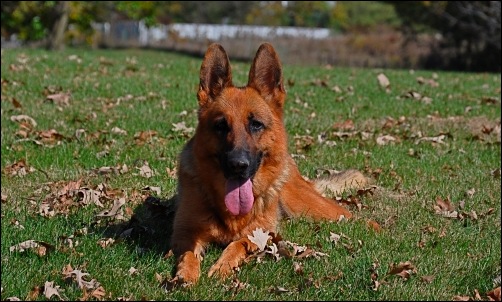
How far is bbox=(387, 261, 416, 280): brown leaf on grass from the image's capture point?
16.0 feet

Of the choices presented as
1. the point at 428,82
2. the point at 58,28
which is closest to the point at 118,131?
the point at 428,82

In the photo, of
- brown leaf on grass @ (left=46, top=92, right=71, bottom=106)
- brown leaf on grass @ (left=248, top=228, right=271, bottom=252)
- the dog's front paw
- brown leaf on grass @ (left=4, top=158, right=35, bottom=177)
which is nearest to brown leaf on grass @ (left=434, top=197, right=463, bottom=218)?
brown leaf on grass @ (left=248, top=228, right=271, bottom=252)

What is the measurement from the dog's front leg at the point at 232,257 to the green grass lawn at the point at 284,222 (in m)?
0.10

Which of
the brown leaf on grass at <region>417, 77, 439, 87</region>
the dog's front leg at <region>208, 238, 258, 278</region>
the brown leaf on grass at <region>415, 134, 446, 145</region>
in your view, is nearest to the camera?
the dog's front leg at <region>208, 238, 258, 278</region>

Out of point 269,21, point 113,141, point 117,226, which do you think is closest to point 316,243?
point 117,226

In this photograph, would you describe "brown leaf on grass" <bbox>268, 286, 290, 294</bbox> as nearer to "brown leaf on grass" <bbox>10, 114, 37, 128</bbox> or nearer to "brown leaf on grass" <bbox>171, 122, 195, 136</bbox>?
"brown leaf on grass" <bbox>171, 122, 195, 136</bbox>

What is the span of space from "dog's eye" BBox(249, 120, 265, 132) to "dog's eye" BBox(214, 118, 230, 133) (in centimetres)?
18

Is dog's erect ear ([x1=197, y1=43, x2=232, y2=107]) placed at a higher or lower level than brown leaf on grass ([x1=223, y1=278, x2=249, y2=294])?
higher

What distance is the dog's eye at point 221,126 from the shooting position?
531 centimetres

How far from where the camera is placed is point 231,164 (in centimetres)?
509

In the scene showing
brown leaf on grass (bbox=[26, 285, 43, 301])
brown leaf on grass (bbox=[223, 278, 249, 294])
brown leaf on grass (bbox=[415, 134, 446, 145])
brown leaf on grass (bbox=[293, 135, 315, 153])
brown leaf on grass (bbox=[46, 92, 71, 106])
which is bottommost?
brown leaf on grass (bbox=[46, 92, 71, 106])

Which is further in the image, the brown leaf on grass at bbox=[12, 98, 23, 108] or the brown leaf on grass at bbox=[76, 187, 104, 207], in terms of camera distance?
the brown leaf on grass at bbox=[12, 98, 23, 108]

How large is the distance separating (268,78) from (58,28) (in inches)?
916

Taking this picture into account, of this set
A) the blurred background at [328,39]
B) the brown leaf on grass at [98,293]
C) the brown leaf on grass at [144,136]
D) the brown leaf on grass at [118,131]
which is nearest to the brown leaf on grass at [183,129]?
the brown leaf on grass at [144,136]
